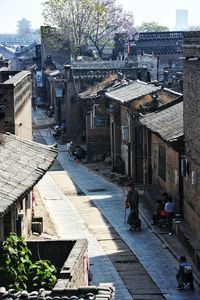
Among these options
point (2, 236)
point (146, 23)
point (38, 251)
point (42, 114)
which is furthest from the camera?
point (146, 23)

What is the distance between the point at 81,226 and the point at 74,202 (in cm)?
542

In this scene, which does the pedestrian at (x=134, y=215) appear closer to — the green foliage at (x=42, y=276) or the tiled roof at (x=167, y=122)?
the tiled roof at (x=167, y=122)

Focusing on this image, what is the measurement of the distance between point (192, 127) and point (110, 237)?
16.9ft

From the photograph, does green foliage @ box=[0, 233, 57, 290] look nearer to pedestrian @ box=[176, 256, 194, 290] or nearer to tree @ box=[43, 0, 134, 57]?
pedestrian @ box=[176, 256, 194, 290]

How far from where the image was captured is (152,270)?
83.1 ft

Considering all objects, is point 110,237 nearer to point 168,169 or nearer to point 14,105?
point 168,169

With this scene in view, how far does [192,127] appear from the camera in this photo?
91.5ft

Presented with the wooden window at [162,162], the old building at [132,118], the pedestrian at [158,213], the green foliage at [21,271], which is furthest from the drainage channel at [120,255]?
the green foliage at [21,271]

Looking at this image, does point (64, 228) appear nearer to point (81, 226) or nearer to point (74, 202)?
point (81, 226)

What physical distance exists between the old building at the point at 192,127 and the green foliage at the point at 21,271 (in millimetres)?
12850

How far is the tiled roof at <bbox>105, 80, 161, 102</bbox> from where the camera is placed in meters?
42.1

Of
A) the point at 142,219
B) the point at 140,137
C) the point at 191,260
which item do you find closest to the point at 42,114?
the point at 140,137

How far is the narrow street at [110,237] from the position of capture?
23.8 m

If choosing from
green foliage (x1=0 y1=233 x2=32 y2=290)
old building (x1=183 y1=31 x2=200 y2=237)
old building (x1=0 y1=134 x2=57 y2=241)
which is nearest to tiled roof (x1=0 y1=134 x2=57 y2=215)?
old building (x1=0 y1=134 x2=57 y2=241)
